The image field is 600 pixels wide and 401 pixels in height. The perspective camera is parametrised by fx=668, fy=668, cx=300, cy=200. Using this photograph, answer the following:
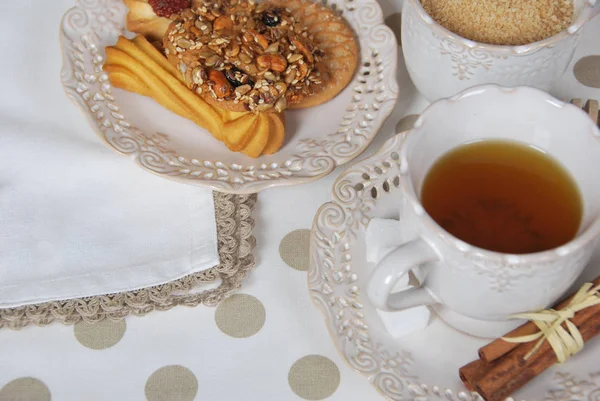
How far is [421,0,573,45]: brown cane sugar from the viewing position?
901mm

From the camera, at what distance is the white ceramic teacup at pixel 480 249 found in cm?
67

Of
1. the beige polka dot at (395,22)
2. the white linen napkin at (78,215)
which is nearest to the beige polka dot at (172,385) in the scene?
the white linen napkin at (78,215)

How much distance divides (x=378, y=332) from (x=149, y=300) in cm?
32

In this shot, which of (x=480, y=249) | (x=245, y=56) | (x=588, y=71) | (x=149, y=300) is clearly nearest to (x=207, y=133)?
(x=245, y=56)

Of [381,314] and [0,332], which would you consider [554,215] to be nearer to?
[381,314]

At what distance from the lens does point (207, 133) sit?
1039 millimetres

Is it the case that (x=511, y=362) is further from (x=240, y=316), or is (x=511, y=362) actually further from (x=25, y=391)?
(x=25, y=391)

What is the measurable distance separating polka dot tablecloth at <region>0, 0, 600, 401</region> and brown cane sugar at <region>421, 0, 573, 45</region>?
361 millimetres

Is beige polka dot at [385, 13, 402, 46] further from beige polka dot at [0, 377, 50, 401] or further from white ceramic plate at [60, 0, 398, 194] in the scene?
beige polka dot at [0, 377, 50, 401]

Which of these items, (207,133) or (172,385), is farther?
(207,133)

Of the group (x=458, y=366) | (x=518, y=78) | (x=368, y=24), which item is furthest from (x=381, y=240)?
(x=368, y=24)

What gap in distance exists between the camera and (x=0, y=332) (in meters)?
0.90

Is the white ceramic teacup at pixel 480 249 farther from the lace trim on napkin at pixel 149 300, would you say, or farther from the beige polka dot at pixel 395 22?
the beige polka dot at pixel 395 22

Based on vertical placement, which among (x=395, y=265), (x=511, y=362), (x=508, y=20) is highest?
(x=508, y=20)
